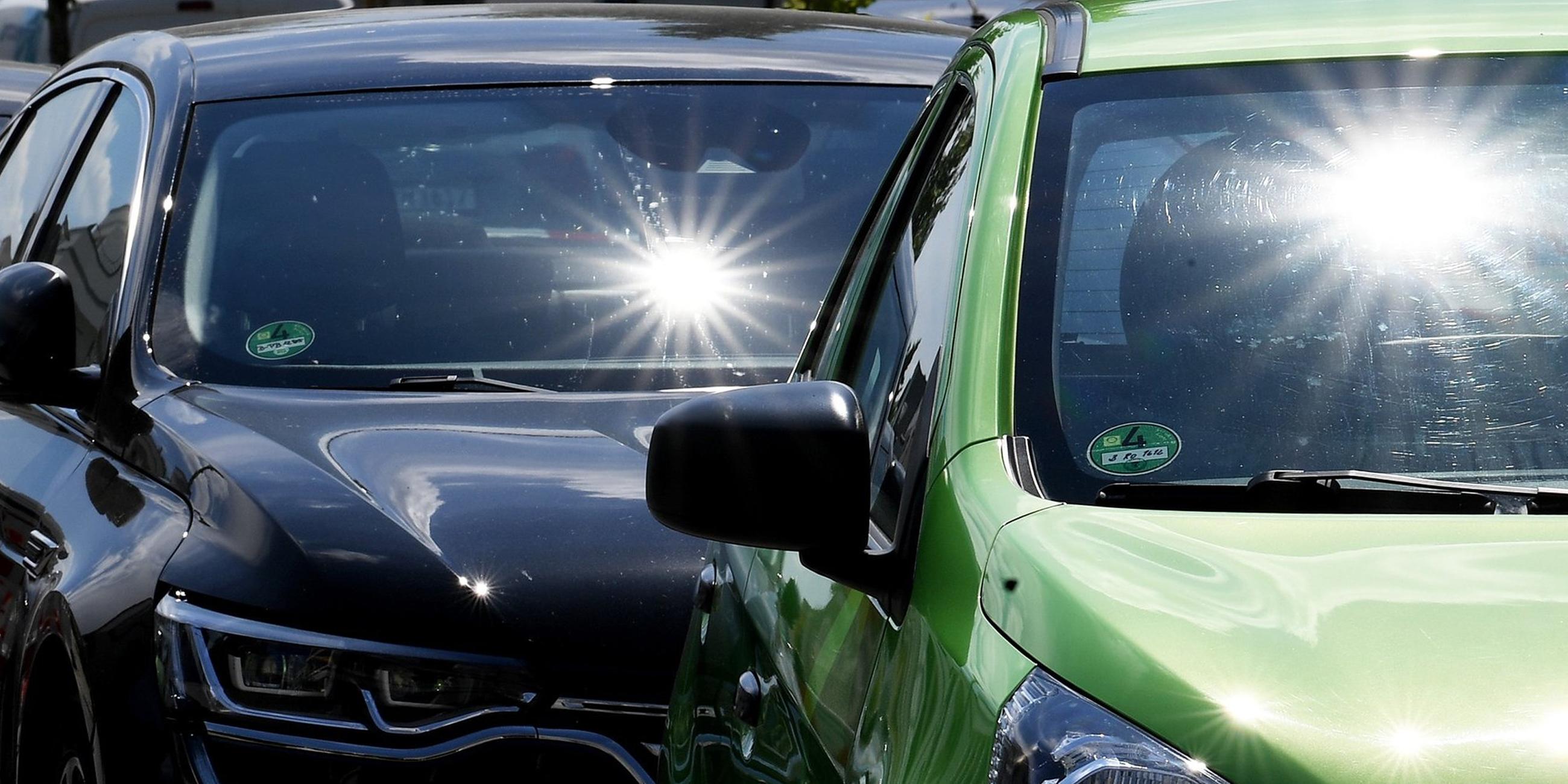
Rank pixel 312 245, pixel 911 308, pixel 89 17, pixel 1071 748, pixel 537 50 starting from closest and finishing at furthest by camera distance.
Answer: pixel 1071 748, pixel 911 308, pixel 312 245, pixel 537 50, pixel 89 17

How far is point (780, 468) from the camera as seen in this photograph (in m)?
2.15

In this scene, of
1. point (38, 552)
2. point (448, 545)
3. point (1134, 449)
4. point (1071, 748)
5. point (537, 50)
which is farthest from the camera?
point (537, 50)

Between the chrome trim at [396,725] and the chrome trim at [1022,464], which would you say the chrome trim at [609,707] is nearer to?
the chrome trim at [396,725]

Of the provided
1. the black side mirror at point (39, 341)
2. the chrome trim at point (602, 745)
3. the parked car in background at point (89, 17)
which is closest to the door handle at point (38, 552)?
the black side mirror at point (39, 341)

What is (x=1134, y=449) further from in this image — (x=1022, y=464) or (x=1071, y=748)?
(x=1071, y=748)

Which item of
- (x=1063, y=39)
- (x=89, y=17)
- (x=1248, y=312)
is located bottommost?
(x=89, y=17)

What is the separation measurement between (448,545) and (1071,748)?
1.90 metres

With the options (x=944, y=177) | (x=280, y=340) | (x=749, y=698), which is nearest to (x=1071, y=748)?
(x=749, y=698)

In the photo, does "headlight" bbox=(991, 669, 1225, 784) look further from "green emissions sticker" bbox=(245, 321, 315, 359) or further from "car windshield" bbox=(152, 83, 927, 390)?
"green emissions sticker" bbox=(245, 321, 315, 359)

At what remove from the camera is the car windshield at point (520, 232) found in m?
4.30

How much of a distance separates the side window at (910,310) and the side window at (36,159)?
285cm

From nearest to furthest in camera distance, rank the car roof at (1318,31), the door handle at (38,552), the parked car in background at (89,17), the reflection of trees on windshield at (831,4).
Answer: the car roof at (1318,31)
the door handle at (38,552)
the parked car in background at (89,17)
the reflection of trees on windshield at (831,4)

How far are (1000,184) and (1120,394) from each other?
30 cm

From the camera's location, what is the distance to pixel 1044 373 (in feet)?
7.44
